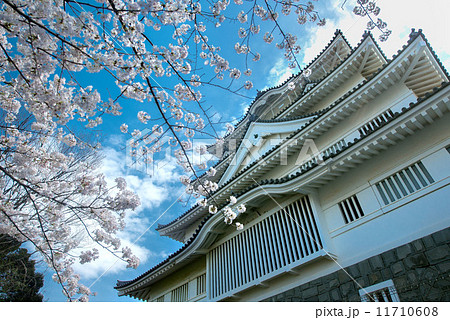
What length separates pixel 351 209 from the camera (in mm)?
6152

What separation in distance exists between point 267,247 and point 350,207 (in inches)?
97.9

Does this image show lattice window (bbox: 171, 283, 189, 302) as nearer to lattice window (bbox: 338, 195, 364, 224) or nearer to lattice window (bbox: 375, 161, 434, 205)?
lattice window (bbox: 338, 195, 364, 224)

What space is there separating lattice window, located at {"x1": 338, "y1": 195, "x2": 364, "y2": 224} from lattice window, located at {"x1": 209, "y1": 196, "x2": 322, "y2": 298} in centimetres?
76

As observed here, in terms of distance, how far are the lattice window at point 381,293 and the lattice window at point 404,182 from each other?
68.2 inches

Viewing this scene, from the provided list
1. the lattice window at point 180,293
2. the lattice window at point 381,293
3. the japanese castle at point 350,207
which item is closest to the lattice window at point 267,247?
the japanese castle at point 350,207

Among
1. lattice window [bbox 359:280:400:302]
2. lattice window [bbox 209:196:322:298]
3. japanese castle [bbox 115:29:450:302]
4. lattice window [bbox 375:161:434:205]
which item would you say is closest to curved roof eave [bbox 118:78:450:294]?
japanese castle [bbox 115:29:450:302]

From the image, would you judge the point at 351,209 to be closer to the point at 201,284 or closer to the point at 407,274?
the point at 407,274

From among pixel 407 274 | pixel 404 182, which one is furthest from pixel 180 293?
pixel 404 182

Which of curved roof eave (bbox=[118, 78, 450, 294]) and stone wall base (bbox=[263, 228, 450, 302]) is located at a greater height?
curved roof eave (bbox=[118, 78, 450, 294])

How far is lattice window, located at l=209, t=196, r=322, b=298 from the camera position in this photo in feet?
21.1

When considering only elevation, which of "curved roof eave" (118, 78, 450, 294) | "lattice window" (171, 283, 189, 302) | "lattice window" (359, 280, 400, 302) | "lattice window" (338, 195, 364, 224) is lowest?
"lattice window" (359, 280, 400, 302)

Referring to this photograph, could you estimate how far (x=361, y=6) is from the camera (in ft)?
11.9

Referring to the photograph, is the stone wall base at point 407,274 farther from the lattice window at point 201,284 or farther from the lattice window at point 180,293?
the lattice window at point 180,293
